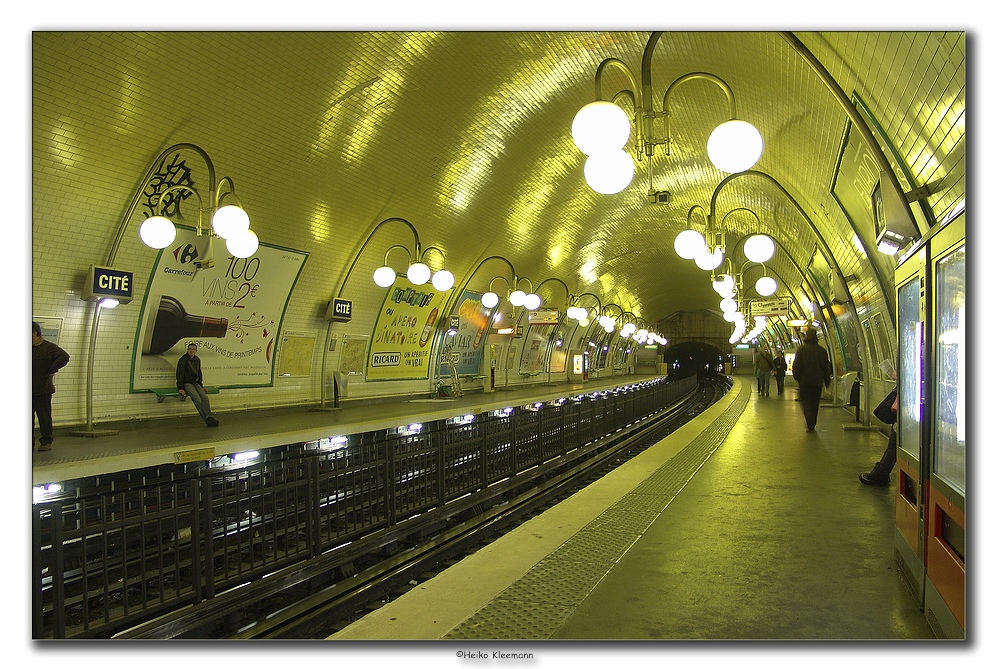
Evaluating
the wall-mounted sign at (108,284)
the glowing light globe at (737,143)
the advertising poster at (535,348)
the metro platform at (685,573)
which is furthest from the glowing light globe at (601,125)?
the advertising poster at (535,348)

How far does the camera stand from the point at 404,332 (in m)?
17.0

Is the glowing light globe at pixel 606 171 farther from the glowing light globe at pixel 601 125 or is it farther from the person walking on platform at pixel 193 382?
the person walking on platform at pixel 193 382

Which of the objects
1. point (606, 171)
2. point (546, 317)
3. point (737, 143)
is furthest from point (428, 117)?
point (546, 317)

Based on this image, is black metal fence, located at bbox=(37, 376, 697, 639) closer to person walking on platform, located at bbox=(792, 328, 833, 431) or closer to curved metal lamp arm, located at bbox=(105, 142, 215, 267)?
curved metal lamp arm, located at bbox=(105, 142, 215, 267)

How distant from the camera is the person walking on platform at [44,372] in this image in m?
7.89

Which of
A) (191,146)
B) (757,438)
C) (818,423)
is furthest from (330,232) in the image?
(818,423)

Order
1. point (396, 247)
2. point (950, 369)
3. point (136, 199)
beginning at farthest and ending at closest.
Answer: point (396, 247) < point (136, 199) < point (950, 369)

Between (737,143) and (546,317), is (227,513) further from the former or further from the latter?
(546,317)

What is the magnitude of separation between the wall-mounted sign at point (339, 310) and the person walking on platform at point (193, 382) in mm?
3123

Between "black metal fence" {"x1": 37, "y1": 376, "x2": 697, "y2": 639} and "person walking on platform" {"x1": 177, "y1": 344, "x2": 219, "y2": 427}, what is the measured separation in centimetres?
177

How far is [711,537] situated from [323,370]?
33.7 ft

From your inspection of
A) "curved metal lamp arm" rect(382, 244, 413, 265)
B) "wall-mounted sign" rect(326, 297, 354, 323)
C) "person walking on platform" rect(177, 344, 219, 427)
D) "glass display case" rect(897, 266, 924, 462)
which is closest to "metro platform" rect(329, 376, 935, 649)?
"glass display case" rect(897, 266, 924, 462)

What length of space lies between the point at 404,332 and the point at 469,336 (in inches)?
175
